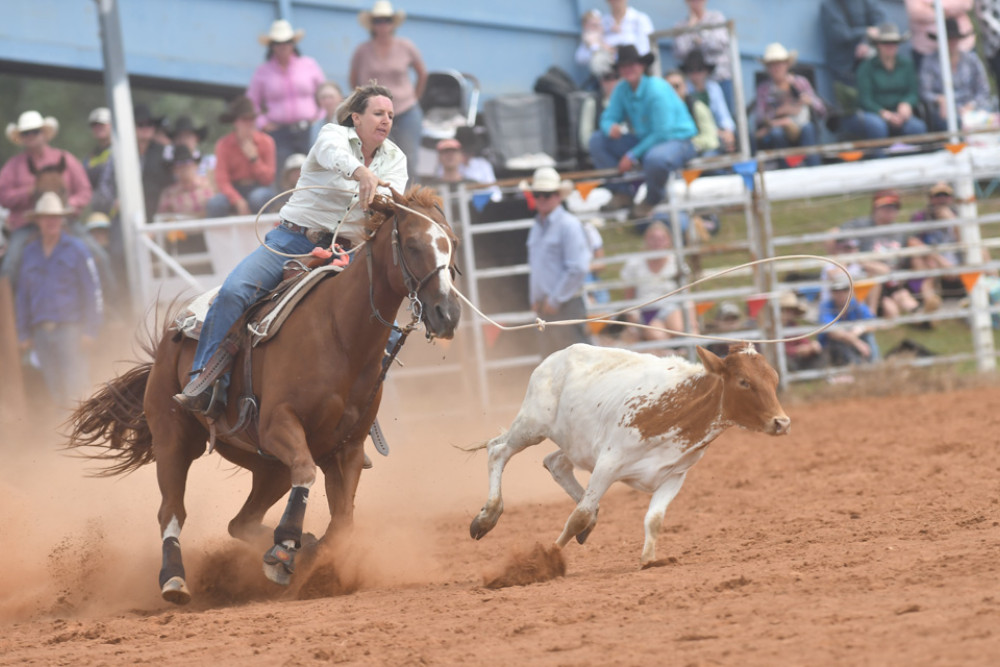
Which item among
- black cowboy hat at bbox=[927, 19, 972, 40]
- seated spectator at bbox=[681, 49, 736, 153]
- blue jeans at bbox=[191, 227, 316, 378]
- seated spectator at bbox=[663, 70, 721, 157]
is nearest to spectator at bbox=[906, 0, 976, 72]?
black cowboy hat at bbox=[927, 19, 972, 40]

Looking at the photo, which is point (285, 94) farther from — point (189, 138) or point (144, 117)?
point (144, 117)

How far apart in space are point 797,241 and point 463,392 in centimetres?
368

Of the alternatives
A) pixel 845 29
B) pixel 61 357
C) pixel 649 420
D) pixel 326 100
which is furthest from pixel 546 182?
pixel 845 29

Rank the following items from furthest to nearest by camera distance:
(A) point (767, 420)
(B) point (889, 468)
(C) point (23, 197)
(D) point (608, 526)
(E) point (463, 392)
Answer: (C) point (23, 197)
(E) point (463, 392)
(B) point (889, 468)
(D) point (608, 526)
(A) point (767, 420)

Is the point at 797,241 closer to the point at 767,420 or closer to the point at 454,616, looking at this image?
the point at 767,420

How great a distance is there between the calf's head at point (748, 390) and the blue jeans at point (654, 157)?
7016 millimetres

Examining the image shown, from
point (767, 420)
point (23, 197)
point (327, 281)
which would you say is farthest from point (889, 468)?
point (23, 197)

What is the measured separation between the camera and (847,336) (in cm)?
1332

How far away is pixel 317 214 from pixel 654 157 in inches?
264

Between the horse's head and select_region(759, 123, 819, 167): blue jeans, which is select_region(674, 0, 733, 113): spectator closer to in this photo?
select_region(759, 123, 819, 167): blue jeans

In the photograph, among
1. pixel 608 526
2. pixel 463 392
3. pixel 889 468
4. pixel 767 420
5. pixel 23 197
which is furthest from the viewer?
pixel 23 197

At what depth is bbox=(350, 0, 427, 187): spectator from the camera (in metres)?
13.2

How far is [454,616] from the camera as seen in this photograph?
16.7 ft

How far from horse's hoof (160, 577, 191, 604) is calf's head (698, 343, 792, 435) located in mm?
2684
